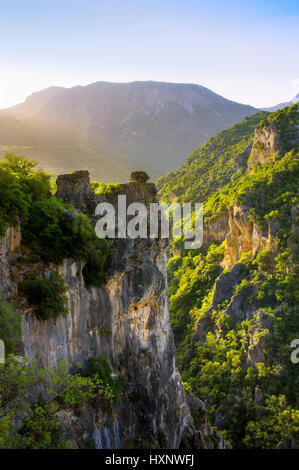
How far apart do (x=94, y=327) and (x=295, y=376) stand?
94.4 feet

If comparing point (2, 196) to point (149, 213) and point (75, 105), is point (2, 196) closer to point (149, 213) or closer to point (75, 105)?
point (149, 213)

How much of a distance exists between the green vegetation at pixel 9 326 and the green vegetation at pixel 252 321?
97.9 ft

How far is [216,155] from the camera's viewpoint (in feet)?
261

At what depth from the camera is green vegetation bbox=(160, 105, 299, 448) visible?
34125mm

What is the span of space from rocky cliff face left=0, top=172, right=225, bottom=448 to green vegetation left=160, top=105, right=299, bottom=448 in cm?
1250

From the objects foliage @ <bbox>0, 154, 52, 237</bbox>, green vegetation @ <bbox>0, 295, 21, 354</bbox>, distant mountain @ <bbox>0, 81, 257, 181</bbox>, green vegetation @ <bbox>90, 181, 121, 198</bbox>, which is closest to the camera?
green vegetation @ <bbox>0, 295, 21, 354</bbox>

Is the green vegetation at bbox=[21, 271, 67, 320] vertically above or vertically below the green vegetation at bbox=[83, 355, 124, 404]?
above

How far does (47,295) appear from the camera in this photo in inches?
472

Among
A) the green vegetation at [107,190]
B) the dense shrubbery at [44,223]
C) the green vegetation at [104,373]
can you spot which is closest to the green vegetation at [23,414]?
the green vegetation at [104,373]

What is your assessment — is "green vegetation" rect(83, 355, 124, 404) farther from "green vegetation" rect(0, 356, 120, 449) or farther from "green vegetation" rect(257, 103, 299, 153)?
"green vegetation" rect(257, 103, 299, 153)

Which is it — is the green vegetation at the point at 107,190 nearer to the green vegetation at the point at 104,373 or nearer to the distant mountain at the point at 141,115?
the green vegetation at the point at 104,373

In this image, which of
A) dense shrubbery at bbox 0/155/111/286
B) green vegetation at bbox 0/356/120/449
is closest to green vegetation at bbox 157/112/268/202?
dense shrubbery at bbox 0/155/111/286
